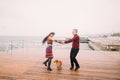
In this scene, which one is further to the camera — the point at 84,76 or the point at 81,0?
the point at 81,0

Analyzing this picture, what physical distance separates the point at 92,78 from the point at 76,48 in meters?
1.17

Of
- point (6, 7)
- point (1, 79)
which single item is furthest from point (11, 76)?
point (6, 7)

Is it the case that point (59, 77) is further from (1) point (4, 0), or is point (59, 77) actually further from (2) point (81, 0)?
(2) point (81, 0)

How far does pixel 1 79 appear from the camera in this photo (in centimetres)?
453

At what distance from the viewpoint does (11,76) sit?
4.85 m

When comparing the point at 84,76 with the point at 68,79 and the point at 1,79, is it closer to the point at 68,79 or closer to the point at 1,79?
the point at 68,79

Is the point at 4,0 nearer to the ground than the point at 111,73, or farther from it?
farther from it

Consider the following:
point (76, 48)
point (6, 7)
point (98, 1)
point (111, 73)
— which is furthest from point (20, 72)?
point (98, 1)

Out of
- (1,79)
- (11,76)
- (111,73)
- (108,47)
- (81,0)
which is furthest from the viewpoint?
(81,0)

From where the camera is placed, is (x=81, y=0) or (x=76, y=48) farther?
(x=81, y=0)

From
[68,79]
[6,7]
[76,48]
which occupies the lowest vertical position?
[68,79]

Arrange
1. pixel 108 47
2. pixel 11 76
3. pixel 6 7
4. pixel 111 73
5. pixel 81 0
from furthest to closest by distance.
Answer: pixel 81 0
pixel 6 7
pixel 108 47
pixel 111 73
pixel 11 76

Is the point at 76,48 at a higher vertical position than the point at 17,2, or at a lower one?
lower

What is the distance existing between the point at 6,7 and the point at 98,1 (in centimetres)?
1260
